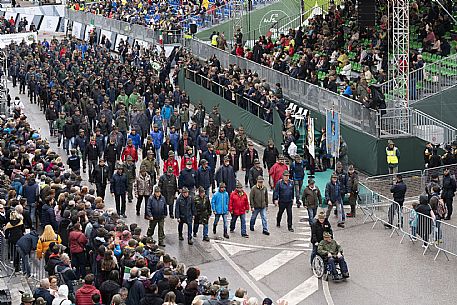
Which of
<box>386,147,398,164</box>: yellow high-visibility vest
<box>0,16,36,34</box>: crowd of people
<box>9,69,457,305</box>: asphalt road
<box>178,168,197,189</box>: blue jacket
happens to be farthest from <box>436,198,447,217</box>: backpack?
<box>0,16,36,34</box>: crowd of people

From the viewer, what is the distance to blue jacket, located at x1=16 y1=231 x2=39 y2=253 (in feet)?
60.5

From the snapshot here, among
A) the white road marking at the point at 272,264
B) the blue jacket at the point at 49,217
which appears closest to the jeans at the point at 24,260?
Answer: the blue jacket at the point at 49,217

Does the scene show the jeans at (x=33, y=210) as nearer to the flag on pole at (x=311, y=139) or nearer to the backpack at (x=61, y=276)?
the backpack at (x=61, y=276)

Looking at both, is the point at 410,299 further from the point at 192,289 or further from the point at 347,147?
the point at 347,147

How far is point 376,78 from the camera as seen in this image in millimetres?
32531

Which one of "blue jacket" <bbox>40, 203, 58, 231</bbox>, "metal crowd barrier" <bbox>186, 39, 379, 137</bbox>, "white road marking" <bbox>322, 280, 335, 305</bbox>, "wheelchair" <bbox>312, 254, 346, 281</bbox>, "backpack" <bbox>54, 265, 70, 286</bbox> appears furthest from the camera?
"metal crowd barrier" <bbox>186, 39, 379, 137</bbox>

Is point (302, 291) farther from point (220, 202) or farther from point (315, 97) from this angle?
point (315, 97)

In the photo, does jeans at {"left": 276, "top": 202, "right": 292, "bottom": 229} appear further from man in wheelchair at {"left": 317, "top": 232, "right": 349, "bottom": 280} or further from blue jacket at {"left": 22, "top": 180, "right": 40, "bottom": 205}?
blue jacket at {"left": 22, "top": 180, "right": 40, "bottom": 205}

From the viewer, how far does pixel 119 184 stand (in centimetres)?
2338

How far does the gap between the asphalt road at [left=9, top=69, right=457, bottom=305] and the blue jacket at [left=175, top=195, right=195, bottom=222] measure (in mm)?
744

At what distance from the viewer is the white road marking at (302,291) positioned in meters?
18.9

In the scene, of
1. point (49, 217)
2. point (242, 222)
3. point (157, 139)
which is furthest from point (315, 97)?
point (49, 217)

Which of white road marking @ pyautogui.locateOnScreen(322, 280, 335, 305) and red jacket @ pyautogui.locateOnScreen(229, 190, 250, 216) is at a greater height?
red jacket @ pyautogui.locateOnScreen(229, 190, 250, 216)

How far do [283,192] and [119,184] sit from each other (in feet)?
12.8
